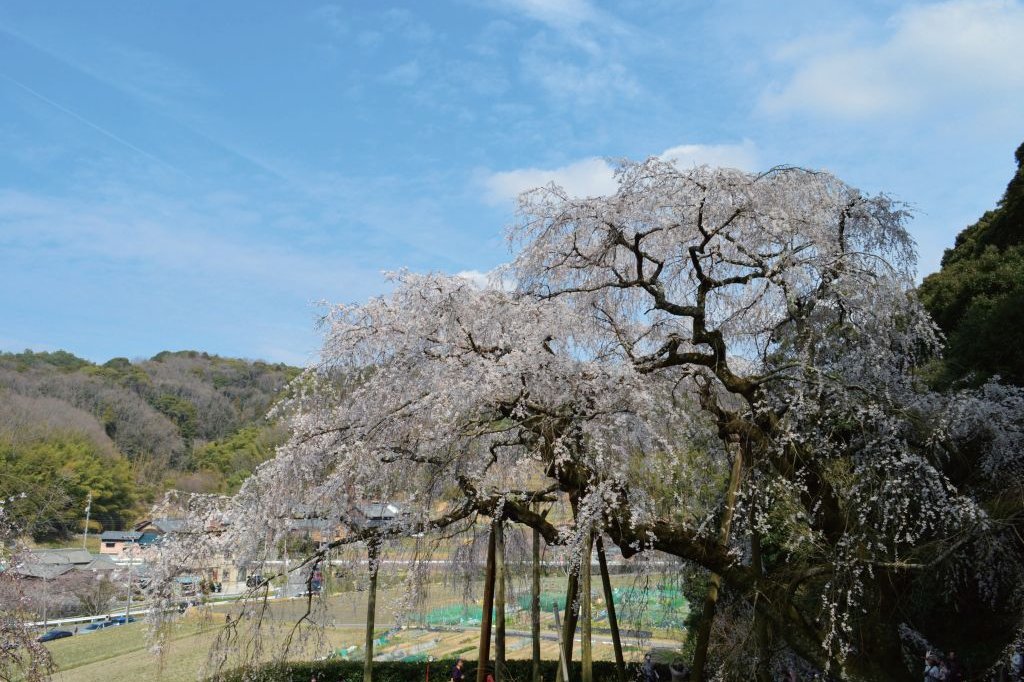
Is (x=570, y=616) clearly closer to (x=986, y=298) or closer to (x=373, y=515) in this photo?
(x=373, y=515)

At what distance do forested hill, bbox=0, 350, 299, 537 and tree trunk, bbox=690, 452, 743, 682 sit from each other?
30.8m

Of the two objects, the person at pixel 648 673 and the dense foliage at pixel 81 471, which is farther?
the dense foliage at pixel 81 471

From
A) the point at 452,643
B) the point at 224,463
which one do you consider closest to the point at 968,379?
the point at 452,643

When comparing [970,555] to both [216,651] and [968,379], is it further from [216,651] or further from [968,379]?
[216,651]

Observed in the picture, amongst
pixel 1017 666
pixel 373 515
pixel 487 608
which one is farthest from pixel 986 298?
pixel 373 515

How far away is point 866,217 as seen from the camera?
7973 millimetres

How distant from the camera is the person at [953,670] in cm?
797

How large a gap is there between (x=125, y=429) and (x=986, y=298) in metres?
61.4

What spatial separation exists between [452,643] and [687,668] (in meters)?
10.6

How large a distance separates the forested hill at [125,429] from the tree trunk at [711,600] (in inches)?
1213

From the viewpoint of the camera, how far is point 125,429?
59312 millimetres

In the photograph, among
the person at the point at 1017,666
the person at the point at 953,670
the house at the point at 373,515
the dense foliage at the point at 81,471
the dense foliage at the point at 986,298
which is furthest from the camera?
the dense foliage at the point at 81,471

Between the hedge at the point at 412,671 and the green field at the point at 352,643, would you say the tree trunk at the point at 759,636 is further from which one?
the green field at the point at 352,643

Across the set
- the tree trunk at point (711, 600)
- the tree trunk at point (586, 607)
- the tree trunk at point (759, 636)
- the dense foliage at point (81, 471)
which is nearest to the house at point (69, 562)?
the dense foliage at point (81, 471)
